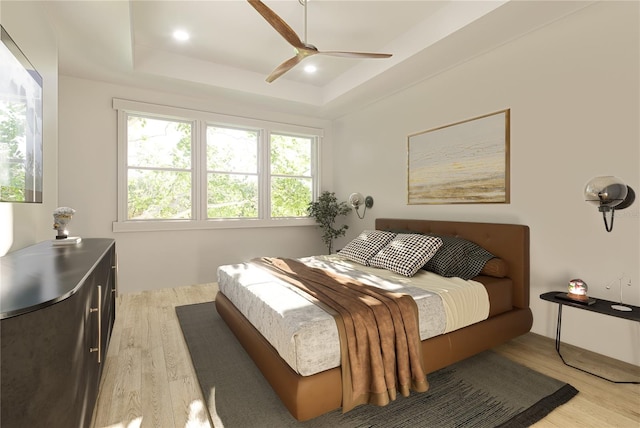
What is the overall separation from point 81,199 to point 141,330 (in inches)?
79.1

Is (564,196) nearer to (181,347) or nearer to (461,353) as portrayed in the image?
(461,353)

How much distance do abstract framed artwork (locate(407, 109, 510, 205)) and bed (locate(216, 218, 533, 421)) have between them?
35 centimetres

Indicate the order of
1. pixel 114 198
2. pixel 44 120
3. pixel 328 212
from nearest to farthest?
1. pixel 44 120
2. pixel 114 198
3. pixel 328 212

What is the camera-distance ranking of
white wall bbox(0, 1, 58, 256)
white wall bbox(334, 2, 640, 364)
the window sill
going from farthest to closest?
the window sill < white wall bbox(334, 2, 640, 364) < white wall bbox(0, 1, 58, 256)

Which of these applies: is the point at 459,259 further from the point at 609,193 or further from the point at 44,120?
the point at 44,120

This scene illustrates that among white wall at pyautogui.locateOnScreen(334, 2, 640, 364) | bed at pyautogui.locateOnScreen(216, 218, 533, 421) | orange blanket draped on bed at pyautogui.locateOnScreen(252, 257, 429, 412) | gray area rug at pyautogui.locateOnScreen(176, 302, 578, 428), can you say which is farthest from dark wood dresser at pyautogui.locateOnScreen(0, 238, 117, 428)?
white wall at pyautogui.locateOnScreen(334, 2, 640, 364)

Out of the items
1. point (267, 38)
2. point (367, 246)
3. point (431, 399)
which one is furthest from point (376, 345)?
point (267, 38)

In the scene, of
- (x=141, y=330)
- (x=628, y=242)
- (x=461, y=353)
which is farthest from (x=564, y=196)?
(x=141, y=330)

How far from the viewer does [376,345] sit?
68.4 inches

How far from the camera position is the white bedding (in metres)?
1.61

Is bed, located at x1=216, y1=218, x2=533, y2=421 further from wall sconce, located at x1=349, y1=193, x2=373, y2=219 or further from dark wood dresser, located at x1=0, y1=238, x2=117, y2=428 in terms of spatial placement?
wall sconce, located at x1=349, y1=193, x2=373, y2=219

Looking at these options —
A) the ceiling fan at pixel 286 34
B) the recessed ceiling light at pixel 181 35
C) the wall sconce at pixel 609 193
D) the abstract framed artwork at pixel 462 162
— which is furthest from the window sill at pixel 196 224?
the wall sconce at pixel 609 193

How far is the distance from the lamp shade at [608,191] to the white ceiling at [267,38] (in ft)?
4.68

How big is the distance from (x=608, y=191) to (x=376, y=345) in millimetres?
1908
